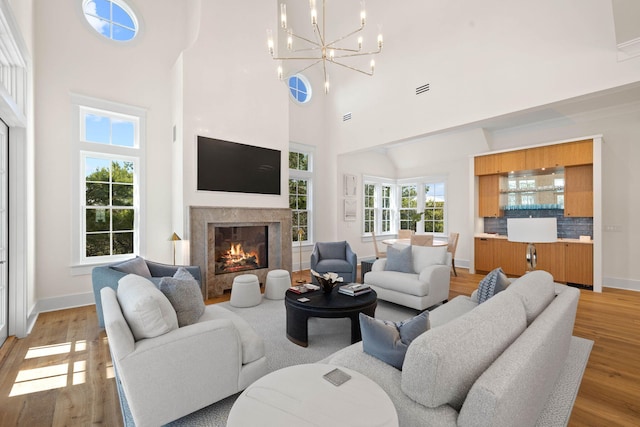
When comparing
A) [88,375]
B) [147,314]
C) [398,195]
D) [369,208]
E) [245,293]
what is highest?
[398,195]

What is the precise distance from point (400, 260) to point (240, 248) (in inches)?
111

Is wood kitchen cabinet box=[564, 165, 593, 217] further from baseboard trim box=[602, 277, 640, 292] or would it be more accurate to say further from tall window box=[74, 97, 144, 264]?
tall window box=[74, 97, 144, 264]

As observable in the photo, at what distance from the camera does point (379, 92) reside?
6094 millimetres

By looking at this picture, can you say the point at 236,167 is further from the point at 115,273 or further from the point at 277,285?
the point at 115,273

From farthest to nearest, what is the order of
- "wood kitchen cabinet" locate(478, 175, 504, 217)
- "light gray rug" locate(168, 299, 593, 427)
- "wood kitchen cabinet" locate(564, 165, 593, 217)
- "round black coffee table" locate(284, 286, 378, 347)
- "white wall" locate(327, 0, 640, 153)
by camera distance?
"wood kitchen cabinet" locate(478, 175, 504, 217) → "wood kitchen cabinet" locate(564, 165, 593, 217) → "white wall" locate(327, 0, 640, 153) → "round black coffee table" locate(284, 286, 378, 347) → "light gray rug" locate(168, 299, 593, 427)

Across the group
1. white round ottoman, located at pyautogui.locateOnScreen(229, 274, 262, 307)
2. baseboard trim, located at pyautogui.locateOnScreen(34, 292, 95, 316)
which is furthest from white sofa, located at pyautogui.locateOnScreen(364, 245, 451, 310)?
baseboard trim, located at pyautogui.locateOnScreen(34, 292, 95, 316)

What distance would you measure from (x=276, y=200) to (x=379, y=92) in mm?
3058

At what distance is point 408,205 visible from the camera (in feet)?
28.7

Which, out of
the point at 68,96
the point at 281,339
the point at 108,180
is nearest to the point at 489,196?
the point at 281,339

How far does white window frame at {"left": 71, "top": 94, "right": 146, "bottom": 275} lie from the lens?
4.30 m

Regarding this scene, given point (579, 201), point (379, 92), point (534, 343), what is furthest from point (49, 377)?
point (579, 201)

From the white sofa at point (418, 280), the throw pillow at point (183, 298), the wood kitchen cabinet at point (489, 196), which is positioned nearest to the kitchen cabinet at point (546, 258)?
the wood kitchen cabinet at point (489, 196)

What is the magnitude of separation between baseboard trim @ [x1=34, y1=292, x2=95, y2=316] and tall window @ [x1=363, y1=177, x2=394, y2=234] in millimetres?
5911

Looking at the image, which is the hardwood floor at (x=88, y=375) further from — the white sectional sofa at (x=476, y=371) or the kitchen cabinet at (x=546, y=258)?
the kitchen cabinet at (x=546, y=258)
